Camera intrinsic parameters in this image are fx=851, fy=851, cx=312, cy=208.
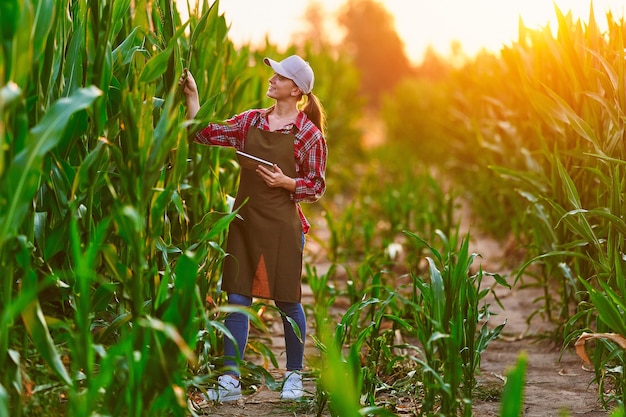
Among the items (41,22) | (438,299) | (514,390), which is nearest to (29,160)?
(41,22)

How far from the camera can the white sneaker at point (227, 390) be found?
299 centimetres

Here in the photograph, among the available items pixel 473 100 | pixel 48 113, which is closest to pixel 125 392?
pixel 48 113

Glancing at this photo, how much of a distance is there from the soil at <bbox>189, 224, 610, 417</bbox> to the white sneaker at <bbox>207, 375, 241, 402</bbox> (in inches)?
1.3

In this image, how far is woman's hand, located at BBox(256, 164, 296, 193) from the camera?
10.1ft

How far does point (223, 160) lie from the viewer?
370 centimetres

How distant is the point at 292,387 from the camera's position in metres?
3.07

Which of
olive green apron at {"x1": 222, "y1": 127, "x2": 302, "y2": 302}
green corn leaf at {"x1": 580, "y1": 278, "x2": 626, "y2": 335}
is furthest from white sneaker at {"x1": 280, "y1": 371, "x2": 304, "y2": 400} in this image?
green corn leaf at {"x1": 580, "y1": 278, "x2": 626, "y2": 335}

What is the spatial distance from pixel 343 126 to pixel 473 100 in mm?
2582

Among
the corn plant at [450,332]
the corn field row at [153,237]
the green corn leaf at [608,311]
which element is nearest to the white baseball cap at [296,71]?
the corn field row at [153,237]

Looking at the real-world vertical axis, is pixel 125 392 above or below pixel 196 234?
below

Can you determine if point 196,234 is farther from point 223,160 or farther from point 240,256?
point 223,160

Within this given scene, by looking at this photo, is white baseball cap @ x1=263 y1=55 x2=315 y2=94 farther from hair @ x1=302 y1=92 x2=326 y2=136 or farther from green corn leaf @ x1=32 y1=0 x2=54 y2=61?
green corn leaf @ x1=32 y1=0 x2=54 y2=61

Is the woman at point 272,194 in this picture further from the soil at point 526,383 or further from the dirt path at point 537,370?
the dirt path at point 537,370

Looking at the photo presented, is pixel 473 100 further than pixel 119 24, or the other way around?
pixel 473 100
